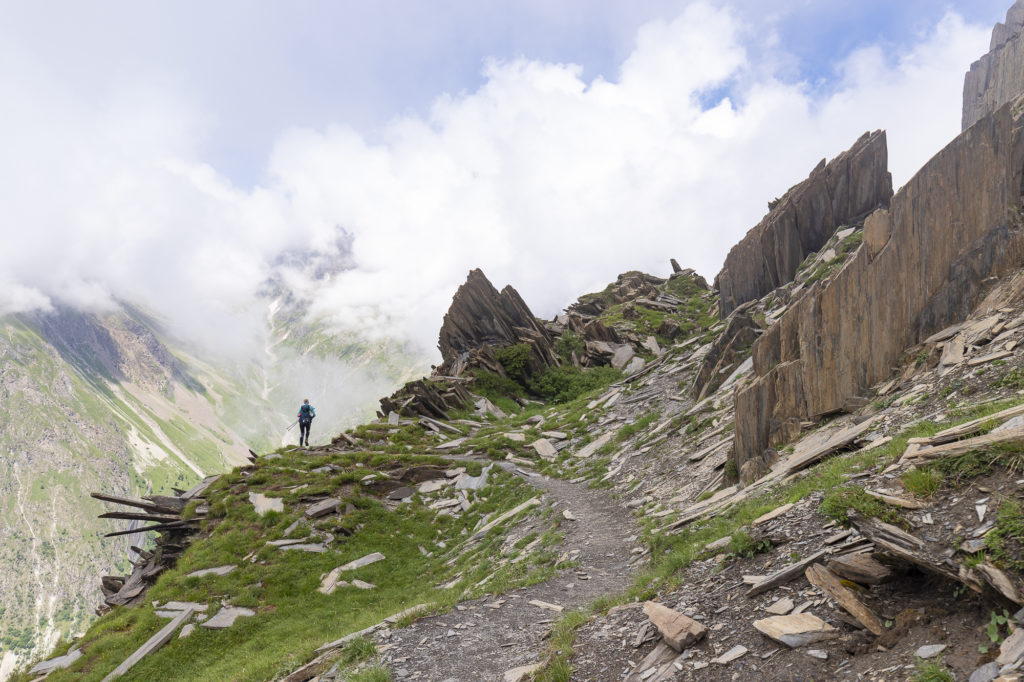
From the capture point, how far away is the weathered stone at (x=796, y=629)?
6973 mm

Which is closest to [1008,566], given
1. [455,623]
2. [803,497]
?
[803,497]

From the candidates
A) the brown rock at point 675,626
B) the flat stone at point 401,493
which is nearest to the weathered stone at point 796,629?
the brown rock at point 675,626

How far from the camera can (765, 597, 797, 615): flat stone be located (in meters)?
7.84

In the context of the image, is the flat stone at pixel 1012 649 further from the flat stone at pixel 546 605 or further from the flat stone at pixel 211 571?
the flat stone at pixel 211 571

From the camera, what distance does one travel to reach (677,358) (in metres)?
42.5

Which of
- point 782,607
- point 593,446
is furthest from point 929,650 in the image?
point 593,446

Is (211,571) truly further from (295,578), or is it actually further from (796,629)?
(796,629)

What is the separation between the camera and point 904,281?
674 inches

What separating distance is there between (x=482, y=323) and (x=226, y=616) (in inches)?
1901

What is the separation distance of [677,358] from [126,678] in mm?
38802

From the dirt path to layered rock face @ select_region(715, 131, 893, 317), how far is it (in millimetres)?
39582

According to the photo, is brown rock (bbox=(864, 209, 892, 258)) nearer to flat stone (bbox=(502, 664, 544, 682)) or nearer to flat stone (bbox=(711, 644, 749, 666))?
flat stone (bbox=(711, 644, 749, 666))

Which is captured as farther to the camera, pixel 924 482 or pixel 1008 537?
pixel 924 482

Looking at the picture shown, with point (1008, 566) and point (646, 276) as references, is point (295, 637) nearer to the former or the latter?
point (1008, 566)
